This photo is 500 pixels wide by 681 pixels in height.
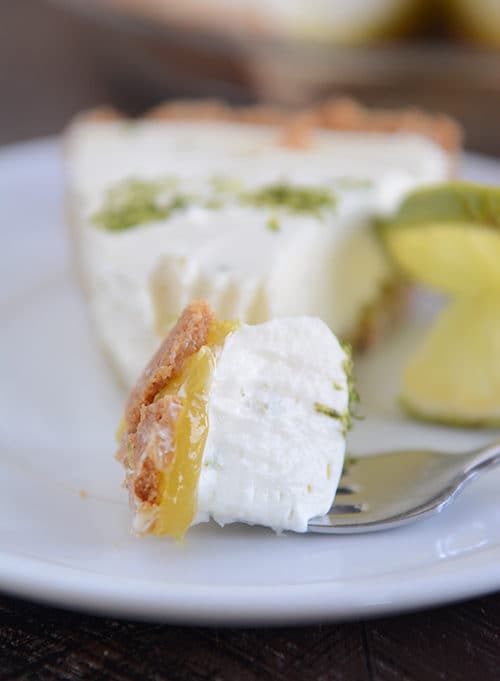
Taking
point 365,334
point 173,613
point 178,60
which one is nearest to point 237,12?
point 178,60

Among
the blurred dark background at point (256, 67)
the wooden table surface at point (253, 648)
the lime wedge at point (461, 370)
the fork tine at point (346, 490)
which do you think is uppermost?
the blurred dark background at point (256, 67)

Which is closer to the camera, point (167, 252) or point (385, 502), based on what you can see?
point (385, 502)

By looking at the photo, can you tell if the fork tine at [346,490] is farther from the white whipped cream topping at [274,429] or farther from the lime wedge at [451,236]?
the lime wedge at [451,236]

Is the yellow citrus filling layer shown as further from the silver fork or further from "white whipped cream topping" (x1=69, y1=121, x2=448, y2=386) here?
"white whipped cream topping" (x1=69, y1=121, x2=448, y2=386)

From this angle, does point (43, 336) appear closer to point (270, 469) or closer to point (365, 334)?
point (365, 334)

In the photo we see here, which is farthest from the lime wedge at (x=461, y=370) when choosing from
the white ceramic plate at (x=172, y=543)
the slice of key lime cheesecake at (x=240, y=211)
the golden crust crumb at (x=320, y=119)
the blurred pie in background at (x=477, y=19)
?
the blurred pie in background at (x=477, y=19)

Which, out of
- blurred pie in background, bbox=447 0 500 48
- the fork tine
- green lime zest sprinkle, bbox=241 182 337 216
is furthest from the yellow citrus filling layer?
blurred pie in background, bbox=447 0 500 48

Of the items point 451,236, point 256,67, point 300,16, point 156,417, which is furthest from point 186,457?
point 300,16
